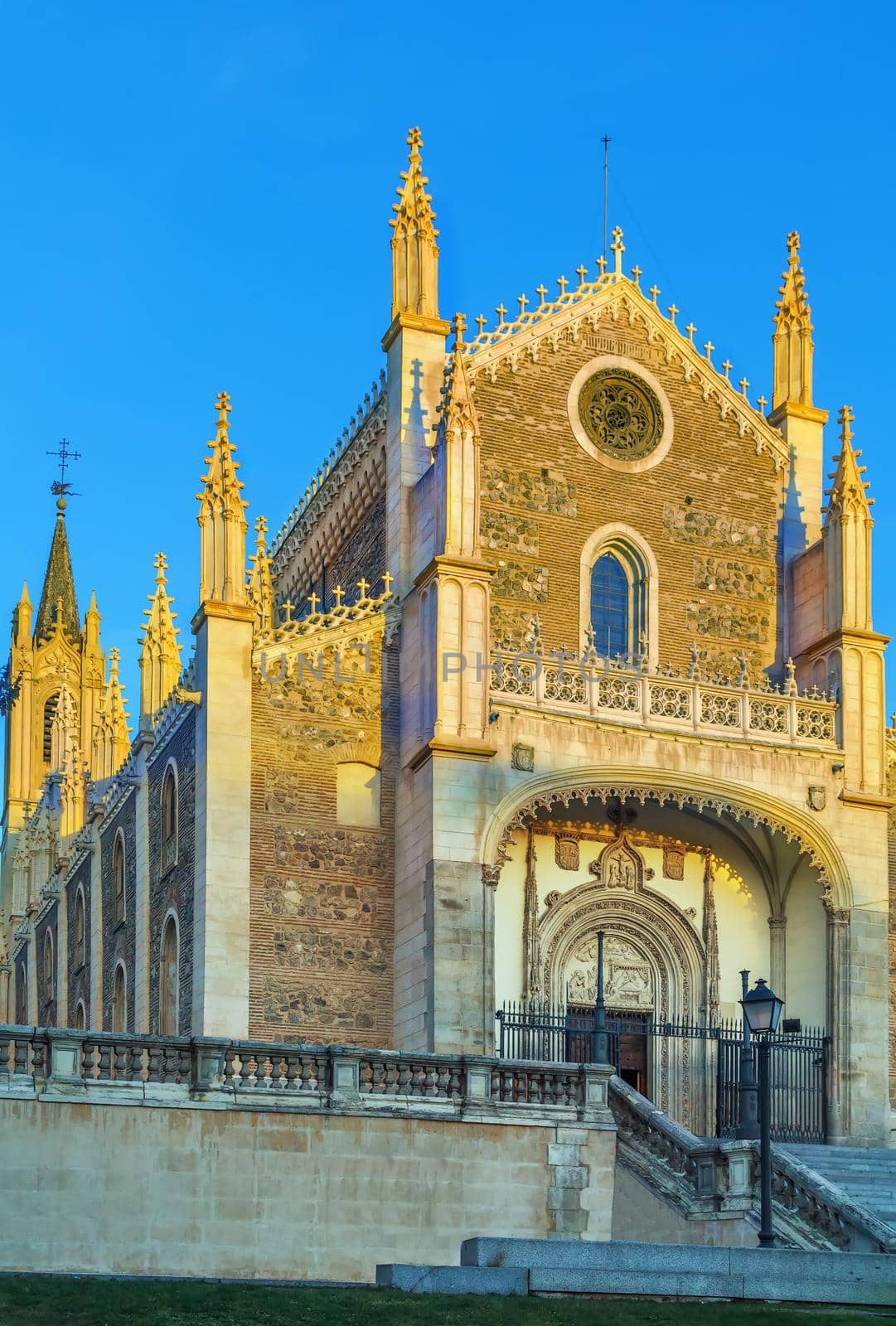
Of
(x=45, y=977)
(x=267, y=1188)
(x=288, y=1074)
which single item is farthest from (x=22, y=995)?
(x=267, y=1188)

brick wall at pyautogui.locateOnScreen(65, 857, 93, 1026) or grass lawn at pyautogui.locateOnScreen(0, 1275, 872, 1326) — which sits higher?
brick wall at pyautogui.locateOnScreen(65, 857, 93, 1026)

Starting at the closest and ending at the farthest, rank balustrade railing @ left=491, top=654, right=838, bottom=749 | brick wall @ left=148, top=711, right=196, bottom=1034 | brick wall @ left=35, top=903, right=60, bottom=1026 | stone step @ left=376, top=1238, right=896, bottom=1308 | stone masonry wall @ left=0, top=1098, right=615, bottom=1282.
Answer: stone step @ left=376, top=1238, right=896, bottom=1308 < stone masonry wall @ left=0, top=1098, right=615, bottom=1282 < brick wall @ left=148, top=711, right=196, bottom=1034 < balustrade railing @ left=491, top=654, right=838, bottom=749 < brick wall @ left=35, top=903, right=60, bottom=1026

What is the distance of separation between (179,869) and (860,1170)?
40.0ft

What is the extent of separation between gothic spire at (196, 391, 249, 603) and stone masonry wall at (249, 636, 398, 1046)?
5.06ft

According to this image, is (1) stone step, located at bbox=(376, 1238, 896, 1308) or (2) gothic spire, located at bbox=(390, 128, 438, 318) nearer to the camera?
(1) stone step, located at bbox=(376, 1238, 896, 1308)

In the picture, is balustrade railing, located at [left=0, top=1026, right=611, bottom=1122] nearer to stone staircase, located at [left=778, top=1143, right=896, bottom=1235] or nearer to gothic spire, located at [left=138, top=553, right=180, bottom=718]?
stone staircase, located at [left=778, top=1143, right=896, bottom=1235]

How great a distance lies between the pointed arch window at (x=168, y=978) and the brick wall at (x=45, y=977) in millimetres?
13381

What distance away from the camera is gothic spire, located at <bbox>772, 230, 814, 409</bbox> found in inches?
1617

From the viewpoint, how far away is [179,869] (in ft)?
119

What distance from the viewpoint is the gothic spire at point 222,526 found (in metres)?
35.4

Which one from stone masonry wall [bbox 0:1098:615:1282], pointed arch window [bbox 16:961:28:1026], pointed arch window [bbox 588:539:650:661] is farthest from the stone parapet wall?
pointed arch window [bbox 16:961:28:1026]

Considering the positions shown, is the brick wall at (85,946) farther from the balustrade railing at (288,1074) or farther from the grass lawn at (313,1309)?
the grass lawn at (313,1309)

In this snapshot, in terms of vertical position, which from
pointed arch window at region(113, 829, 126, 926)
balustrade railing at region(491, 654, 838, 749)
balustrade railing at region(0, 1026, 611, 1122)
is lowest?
balustrade railing at region(0, 1026, 611, 1122)

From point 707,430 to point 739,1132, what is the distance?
15169mm
